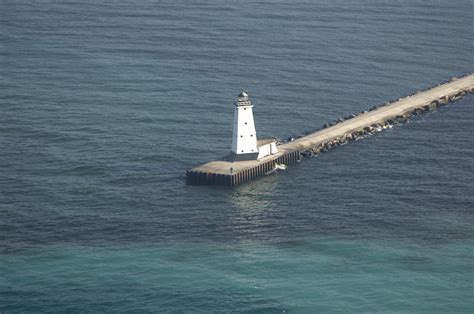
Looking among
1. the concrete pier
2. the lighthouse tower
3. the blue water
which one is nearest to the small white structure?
the lighthouse tower

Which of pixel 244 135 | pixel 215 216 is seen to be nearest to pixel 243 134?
pixel 244 135

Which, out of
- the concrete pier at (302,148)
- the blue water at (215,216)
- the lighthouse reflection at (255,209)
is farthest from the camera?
the concrete pier at (302,148)

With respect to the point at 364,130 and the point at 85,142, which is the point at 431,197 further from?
the point at 85,142

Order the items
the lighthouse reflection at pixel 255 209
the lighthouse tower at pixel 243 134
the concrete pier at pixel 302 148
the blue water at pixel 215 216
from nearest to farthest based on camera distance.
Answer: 1. the blue water at pixel 215 216
2. the lighthouse reflection at pixel 255 209
3. the concrete pier at pixel 302 148
4. the lighthouse tower at pixel 243 134

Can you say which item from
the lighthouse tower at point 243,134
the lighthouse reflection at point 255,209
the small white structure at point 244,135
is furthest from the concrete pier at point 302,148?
the lighthouse reflection at point 255,209

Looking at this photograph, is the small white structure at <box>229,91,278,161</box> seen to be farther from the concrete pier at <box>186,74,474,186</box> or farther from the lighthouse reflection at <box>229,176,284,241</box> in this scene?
the lighthouse reflection at <box>229,176,284,241</box>

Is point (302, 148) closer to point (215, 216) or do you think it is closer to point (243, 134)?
point (243, 134)

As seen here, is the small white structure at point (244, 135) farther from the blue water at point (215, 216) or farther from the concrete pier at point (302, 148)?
the blue water at point (215, 216)

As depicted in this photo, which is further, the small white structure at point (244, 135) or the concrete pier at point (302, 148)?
the small white structure at point (244, 135)

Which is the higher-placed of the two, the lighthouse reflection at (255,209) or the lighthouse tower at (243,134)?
the lighthouse tower at (243,134)
